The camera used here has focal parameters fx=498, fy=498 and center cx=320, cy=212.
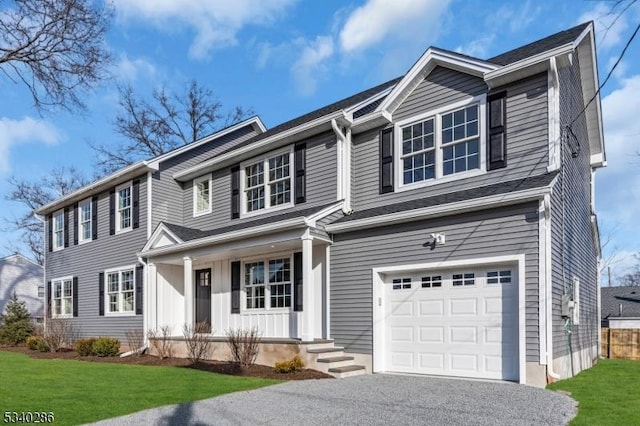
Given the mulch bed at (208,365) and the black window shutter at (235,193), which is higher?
the black window shutter at (235,193)

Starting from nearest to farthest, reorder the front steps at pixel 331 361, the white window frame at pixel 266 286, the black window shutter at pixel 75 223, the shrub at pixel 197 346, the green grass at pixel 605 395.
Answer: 1. the green grass at pixel 605 395
2. the front steps at pixel 331 361
3. the shrub at pixel 197 346
4. the white window frame at pixel 266 286
5. the black window shutter at pixel 75 223

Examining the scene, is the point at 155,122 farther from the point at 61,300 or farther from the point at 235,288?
the point at 235,288

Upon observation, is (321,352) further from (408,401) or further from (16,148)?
(16,148)

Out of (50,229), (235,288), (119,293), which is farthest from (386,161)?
(50,229)

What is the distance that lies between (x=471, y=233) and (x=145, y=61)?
38.0 ft

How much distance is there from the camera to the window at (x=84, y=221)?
727 inches

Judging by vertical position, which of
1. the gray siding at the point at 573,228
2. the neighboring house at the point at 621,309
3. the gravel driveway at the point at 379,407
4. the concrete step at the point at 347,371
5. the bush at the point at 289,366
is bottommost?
the neighboring house at the point at 621,309

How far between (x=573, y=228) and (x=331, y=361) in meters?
6.05

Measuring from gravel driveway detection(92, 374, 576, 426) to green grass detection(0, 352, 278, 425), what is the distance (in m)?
0.50

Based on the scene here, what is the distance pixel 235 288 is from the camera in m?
13.8

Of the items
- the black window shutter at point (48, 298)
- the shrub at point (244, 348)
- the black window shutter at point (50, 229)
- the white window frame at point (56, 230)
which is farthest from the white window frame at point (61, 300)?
the shrub at point (244, 348)

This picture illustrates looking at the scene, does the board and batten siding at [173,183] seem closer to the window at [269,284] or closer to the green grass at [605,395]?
the window at [269,284]

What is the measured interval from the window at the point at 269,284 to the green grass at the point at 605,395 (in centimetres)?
653

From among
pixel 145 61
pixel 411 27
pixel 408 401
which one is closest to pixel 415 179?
pixel 411 27
